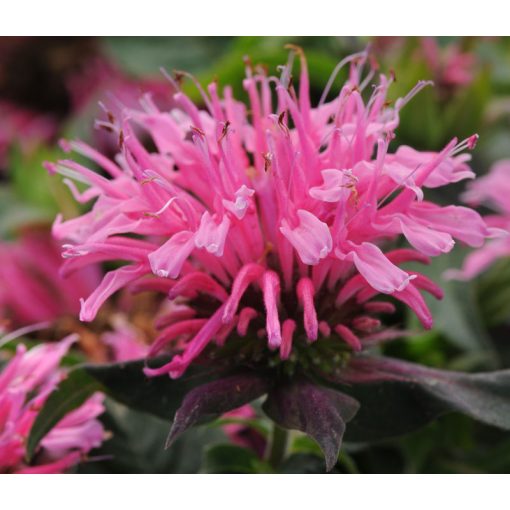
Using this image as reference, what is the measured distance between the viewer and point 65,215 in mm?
835

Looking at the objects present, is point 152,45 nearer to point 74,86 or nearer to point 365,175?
point 74,86

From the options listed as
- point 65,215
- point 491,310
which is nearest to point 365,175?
point 491,310

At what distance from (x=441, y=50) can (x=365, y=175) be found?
52 cm

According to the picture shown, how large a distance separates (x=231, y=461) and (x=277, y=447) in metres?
0.03

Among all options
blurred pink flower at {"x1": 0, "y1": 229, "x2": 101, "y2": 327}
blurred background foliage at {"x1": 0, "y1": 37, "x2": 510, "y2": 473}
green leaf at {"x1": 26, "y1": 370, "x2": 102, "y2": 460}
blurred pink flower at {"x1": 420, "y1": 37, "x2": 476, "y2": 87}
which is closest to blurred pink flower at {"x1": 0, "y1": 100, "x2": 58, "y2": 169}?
blurred background foliage at {"x1": 0, "y1": 37, "x2": 510, "y2": 473}

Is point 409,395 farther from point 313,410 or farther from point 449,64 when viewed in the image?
point 449,64

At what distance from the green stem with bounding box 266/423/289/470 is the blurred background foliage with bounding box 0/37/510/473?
0.01m

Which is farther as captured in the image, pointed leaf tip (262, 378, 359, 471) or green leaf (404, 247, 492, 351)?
green leaf (404, 247, 492, 351)

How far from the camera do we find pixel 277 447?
19.2 inches

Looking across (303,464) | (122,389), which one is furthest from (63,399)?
(303,464)

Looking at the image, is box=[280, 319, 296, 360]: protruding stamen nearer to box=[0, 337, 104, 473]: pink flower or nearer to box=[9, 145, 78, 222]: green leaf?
box=[0, 337, 104, 473]: pink flower

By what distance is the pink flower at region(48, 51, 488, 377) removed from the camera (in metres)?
0.40

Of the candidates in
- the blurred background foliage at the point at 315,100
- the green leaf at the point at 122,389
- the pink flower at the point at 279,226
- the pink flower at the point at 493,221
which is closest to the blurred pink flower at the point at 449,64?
the blurred background foliage at the point at 315,100

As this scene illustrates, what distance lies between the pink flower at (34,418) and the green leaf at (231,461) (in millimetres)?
69
